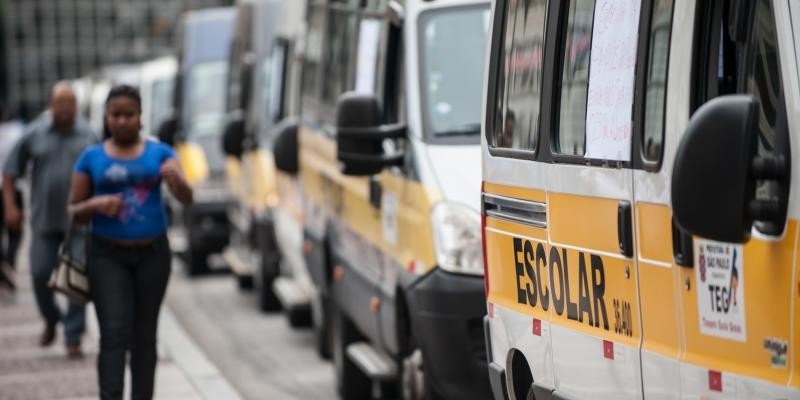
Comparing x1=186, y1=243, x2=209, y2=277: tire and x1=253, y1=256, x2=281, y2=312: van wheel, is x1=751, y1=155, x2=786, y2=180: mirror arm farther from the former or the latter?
x1=186, y1=243, x2=209, y2=277: tire

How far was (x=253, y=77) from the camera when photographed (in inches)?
750

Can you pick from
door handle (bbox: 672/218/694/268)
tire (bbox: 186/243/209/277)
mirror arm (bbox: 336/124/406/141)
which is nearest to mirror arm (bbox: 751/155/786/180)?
door handle (bbox: 672/218/694/268)

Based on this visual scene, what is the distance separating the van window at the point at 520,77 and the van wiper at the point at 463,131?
1600mm

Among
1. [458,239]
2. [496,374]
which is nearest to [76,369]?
[458,239]

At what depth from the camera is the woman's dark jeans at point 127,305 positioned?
8.73 meters

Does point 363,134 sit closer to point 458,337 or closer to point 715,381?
point 458,337

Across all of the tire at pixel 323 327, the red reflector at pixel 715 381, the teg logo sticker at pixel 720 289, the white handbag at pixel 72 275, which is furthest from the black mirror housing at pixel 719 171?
the tire at pixel 323 327

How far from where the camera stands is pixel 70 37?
110m

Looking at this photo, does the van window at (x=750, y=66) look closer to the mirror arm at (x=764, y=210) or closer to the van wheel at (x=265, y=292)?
the mirror arm at (x=764, y=210)

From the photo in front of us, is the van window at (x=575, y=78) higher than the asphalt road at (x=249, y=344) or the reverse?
higher

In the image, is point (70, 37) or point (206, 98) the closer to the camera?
point (206, 98)

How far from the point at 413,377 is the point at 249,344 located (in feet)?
18.5

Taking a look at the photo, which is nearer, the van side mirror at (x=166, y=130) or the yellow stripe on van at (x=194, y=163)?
the van side mirror at (x=166, y=130)

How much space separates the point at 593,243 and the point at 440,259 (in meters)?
2.61
